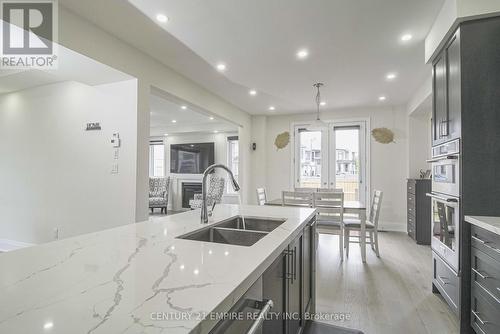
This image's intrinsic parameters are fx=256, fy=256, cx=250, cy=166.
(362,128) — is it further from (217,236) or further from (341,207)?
(217,236)

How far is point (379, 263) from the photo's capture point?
3.41 metres

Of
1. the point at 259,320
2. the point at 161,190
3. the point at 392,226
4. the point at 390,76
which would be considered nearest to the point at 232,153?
the point at 161,190

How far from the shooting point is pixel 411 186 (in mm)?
4711

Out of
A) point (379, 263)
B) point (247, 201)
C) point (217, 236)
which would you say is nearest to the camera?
point (217, 236)

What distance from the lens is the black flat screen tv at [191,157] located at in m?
7.72

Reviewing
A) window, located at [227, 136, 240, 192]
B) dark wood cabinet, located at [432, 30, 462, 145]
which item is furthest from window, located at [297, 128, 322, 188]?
dark wood cabinet, located at [432, 30, 462, 145]

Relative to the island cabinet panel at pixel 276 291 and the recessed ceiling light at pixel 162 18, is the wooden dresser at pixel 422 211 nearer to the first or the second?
the island cabinet panel at pixel 276 291

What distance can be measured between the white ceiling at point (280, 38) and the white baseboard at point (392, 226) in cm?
278

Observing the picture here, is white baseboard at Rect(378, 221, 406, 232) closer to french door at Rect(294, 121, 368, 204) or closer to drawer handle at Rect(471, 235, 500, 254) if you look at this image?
french door at Rect(294, 121, 368, 204)

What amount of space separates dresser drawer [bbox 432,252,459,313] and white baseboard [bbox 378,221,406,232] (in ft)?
9.87

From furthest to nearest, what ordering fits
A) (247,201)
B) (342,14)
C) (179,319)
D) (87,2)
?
(247,201) → (342,14) → (87,2) → (179,319)

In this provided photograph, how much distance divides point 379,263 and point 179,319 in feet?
11.6

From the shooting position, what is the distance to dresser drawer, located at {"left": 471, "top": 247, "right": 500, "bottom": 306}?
5.07ft

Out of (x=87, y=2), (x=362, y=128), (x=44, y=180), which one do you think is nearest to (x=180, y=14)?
(x=87, y=2)
